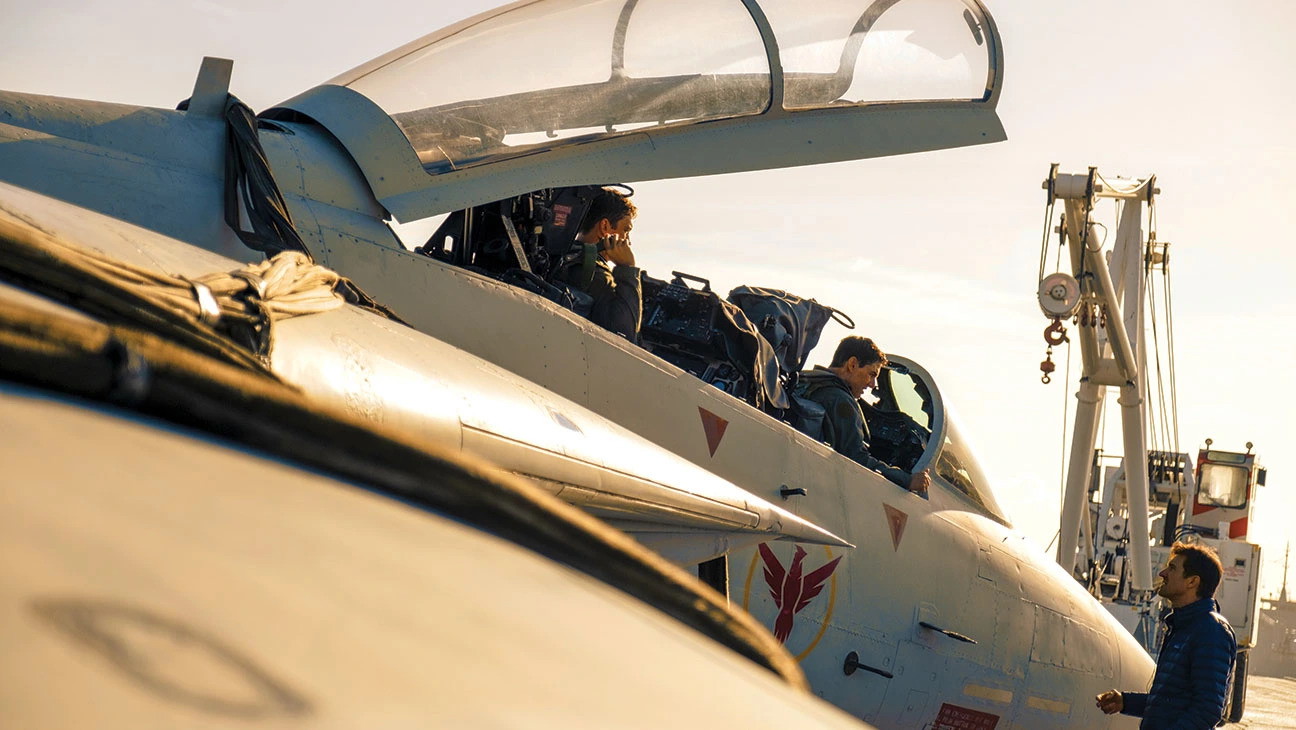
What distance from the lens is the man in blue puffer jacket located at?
18.9 ft

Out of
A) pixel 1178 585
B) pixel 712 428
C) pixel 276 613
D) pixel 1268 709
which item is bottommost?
pixel 1268 709

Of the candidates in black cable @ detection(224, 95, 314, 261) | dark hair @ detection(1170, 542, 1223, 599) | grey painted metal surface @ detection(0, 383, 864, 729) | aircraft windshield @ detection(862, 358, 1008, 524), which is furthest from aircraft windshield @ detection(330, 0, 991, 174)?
grey painted metal surface @ detection(0, 383, 864, 729)

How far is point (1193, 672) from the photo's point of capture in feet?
19.1

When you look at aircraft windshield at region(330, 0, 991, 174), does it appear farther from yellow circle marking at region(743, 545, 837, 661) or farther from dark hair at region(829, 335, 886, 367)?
yellow circle marking at region(743, 545, 837, 661)

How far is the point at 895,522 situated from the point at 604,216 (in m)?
2.16

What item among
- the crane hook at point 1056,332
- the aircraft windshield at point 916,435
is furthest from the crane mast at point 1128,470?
the aircraft windshield at point 916,435

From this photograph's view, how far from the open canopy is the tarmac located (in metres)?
15.9

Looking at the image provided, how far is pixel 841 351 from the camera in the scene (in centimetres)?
683

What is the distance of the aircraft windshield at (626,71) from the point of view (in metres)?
5.07

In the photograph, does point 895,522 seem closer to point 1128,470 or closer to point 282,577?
point 282,577

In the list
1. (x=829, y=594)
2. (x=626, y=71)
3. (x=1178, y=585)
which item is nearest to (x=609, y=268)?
(x=626, y=71)

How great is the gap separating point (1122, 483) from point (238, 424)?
25921 mm

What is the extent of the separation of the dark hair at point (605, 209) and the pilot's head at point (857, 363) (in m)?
1.78

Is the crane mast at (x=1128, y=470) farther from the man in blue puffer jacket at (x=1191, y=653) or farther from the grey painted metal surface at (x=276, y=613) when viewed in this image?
the grey painted metal surface at (x=276, y=613)
